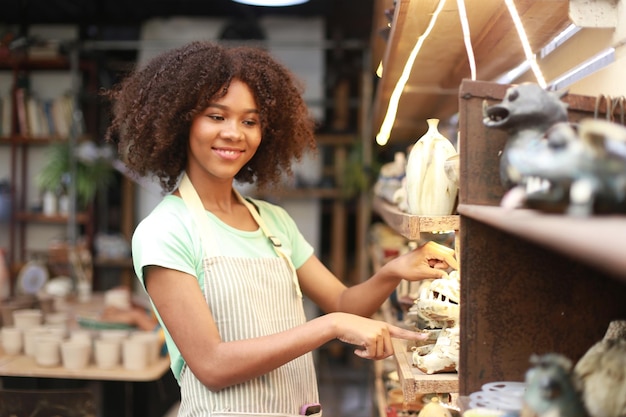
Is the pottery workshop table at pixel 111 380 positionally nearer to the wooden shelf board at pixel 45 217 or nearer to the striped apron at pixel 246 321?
the striped apron at pixel 246 321

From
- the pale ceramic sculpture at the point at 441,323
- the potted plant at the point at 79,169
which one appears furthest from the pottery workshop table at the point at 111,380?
the potted plant at the point at 79,169

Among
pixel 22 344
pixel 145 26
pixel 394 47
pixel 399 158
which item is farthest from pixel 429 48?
pixel 145 26

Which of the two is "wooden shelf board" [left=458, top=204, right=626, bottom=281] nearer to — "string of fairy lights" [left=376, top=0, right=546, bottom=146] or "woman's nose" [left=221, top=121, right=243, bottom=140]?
"string of fairy lights" [left=376, top=0, right=546, bottom=146]

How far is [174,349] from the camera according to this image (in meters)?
1.73

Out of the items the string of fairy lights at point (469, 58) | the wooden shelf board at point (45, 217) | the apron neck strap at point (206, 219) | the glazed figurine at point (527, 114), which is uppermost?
the string of fairy lights at point (469, 58)

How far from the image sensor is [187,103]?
71.5 inches

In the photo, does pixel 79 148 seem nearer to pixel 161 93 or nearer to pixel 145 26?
pixel 145 26

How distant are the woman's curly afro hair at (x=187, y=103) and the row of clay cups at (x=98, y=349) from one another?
3.45ft

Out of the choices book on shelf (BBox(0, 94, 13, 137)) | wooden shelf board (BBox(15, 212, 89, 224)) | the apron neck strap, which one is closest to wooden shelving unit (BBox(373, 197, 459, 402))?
the apron neck strap

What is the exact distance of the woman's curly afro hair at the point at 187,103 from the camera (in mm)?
1825

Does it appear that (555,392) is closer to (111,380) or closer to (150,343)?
(150,343)

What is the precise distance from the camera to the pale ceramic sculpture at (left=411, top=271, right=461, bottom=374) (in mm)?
1426

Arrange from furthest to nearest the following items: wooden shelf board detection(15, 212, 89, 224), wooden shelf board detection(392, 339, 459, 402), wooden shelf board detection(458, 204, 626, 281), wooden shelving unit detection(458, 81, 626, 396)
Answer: wooden shelf board detection(15, 212, 89, 224), wooden shelf board detection(392, 339, 459, 402), wooden shelving unit detection(458, 81, 626, 396), wooden shelf board detection(458, 204, 626, 281)

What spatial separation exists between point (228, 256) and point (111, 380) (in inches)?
73.0
